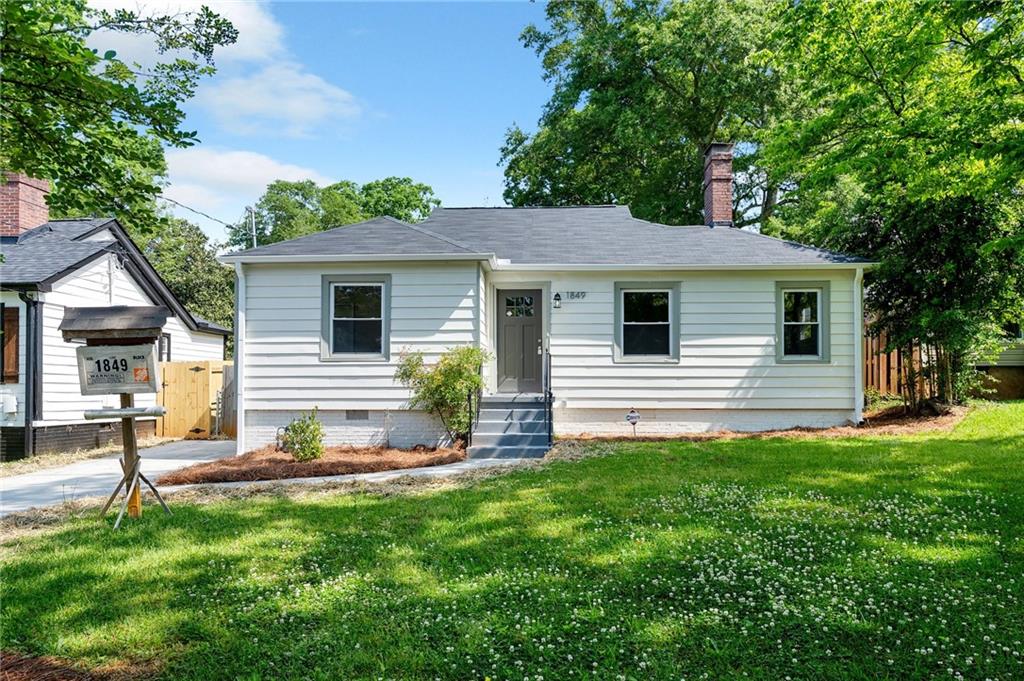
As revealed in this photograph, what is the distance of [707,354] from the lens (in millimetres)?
11188

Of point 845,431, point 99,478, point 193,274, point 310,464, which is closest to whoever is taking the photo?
point 99,478

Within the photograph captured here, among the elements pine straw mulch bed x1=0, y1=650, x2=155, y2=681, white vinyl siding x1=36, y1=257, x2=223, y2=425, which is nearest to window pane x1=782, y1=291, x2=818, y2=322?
pine straw mulch bed x1=0, y1=650, x2=155, y2=681

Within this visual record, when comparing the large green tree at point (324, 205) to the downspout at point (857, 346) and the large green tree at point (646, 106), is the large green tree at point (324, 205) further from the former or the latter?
the downspout at point (857, 346)

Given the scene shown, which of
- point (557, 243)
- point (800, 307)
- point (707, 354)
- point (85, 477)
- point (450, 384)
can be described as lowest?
point (85, 477)

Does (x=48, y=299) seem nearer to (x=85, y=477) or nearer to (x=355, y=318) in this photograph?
(x=85, y=477)

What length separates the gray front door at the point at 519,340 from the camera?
1151cm

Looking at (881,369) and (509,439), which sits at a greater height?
(881,369)

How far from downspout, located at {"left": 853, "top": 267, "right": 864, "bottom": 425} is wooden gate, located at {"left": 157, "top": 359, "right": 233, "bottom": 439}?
13.2m

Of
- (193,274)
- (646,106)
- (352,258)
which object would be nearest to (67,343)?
(352,258)

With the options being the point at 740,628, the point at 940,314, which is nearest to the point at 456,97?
the point at 940,314

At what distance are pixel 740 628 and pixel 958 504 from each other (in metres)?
3.58

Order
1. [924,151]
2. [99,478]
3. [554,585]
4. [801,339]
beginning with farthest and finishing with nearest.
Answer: [801,339], [99,478], [924,151], [554,585]

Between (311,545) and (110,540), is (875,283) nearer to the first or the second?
(311,545)

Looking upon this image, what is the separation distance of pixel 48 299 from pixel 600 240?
416 inches
